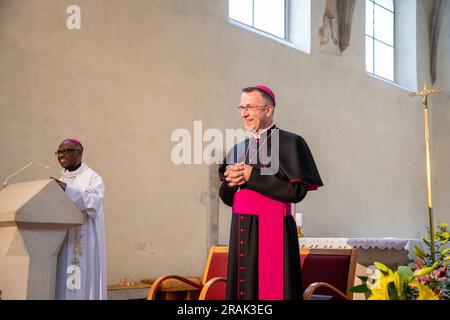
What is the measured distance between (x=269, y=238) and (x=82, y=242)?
220 cm

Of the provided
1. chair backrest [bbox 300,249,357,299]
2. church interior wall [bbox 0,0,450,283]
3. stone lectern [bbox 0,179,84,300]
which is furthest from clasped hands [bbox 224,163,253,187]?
church interior wall [bbox 0,0,450,283]

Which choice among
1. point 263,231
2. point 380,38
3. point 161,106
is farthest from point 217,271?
point 380,38

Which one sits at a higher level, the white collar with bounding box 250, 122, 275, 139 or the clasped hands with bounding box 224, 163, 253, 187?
the white collar with bounding box 250, 122, 275, 139

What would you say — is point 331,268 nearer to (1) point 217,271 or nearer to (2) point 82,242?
(1) point 217,271

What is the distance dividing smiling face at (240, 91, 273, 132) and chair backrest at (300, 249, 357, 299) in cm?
158

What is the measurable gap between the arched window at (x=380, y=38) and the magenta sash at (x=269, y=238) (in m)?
10.8

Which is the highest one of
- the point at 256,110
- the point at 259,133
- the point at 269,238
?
the point at 256,110

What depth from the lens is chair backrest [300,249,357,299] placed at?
14.1 ft

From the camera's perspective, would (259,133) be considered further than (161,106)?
No

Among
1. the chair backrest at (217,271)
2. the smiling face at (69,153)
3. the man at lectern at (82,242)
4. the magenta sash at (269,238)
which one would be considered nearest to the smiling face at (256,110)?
the magenta sash at (269,238)

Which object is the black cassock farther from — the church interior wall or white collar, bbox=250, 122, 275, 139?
the church interior wall

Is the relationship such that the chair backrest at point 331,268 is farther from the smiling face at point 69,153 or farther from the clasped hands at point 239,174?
the smiling face at point 69,153

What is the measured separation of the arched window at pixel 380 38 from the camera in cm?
1343

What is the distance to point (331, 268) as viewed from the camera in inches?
172
